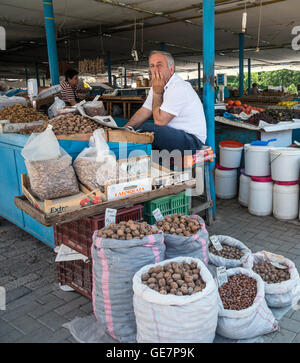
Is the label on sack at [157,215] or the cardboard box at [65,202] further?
the label on sack at [157,215]

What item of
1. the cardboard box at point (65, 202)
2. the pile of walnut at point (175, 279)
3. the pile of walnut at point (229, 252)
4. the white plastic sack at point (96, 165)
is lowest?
the pile of walnut at point (229, 252)

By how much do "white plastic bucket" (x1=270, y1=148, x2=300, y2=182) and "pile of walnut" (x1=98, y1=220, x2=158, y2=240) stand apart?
2517 mm

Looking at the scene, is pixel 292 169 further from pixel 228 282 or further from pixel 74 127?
pixel 74 127

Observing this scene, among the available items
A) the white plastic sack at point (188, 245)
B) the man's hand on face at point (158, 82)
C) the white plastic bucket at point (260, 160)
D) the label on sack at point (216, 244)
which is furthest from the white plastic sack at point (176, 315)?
the white plastic bucket at point (260, 160)

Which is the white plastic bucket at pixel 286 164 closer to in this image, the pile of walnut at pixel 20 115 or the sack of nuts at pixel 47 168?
the sack of nuts at pixel 47 168

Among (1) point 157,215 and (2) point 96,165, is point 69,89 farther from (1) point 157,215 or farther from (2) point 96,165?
(1) point 157,215

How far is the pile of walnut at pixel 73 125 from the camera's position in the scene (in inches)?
118

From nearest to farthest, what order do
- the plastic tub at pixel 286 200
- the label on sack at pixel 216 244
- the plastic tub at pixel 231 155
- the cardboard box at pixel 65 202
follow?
the cardboard box at pixel 65 202 → the label on sack at pixel 216 244 → the plastic tub at pixel 286 200 → the plastic tub at pixel 231 155

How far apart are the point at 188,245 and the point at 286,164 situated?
7.69 ft

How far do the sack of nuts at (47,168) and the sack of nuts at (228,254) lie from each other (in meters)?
1.35

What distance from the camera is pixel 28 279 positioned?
124 inches

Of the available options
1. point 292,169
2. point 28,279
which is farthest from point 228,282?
point 292,169

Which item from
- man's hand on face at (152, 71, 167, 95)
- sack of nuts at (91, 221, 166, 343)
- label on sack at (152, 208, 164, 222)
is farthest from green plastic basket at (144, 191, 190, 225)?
man's hand on face at (152, 71, 167, 95)

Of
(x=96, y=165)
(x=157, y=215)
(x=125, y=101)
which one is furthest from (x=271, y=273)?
(x=125, y=101)
